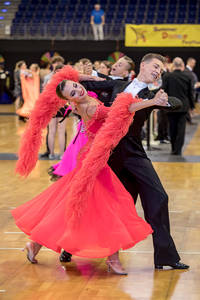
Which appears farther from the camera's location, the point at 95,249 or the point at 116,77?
the point at 116,77

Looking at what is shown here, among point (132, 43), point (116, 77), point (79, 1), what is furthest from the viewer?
point (79, 1)

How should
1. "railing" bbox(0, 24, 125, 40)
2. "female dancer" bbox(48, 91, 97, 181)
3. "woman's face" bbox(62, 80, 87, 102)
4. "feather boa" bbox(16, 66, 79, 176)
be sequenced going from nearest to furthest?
"woman's face" bbox(62, 80, 87, 102)
"feather boa" bbox(16, 66, 79, 176)
"female dancer" bbox(48, 91, 97, 181)
"railing" bbox(0, 24, 125, 40)

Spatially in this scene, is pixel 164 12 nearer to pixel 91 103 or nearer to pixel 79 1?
pixel 79 1

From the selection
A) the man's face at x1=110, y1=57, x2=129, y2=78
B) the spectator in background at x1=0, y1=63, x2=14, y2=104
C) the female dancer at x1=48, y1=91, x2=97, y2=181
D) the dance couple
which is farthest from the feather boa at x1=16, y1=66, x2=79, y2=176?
the spectator in background at x1=0, y1=63, x2=14, y2=104

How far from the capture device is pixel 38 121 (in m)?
3.90

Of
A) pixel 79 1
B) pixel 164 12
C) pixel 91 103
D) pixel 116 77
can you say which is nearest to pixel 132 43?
pixel 164 12

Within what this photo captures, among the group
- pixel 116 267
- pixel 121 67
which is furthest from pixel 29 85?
pixel 116 267

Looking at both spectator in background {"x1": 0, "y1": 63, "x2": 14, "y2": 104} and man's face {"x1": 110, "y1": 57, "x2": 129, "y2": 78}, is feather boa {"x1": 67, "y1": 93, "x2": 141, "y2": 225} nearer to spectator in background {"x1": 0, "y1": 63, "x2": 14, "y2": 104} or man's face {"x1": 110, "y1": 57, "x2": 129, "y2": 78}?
man's face {"x1": 110, "y1": 57, "x2": 129, "y2": 78}

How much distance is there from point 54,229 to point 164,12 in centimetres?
1845

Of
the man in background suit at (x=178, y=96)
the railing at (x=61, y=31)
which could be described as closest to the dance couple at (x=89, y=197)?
the man in background suit at (x=178, y=96)

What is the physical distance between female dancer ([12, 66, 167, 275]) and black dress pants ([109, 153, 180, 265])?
0.15 meters

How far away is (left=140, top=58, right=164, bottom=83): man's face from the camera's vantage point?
3840mm

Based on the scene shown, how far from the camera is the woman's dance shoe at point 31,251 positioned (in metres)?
3.89

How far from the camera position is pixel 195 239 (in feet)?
15.1
